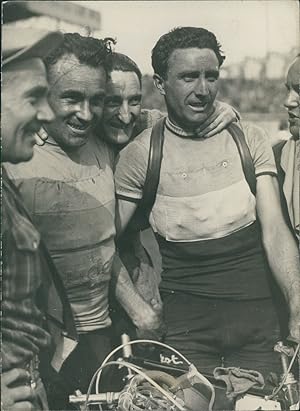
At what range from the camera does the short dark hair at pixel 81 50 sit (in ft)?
10.7

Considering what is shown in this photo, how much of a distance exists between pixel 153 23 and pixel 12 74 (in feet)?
1.98

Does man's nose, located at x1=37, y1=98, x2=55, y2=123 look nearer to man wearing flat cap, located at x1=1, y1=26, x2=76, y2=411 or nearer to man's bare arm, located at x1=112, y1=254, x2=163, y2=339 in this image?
→ man wearing flat cap, located at x1=1, y1=26, x2=76, y2=411

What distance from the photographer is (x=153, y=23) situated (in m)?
3.41

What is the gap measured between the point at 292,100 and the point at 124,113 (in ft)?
2.18

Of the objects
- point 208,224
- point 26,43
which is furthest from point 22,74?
point 208,224

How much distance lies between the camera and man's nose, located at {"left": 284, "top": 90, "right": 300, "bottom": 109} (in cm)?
349

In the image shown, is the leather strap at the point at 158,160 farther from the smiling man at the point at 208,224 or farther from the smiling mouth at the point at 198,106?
the smiling mouth at the point at 198,106

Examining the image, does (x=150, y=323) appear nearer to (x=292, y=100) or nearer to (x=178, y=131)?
(x=178, y=131)

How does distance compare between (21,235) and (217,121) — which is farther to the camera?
(217,121)

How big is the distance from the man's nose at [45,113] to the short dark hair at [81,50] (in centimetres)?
14

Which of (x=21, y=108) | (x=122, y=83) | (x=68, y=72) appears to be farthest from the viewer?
(x=122, y=83)

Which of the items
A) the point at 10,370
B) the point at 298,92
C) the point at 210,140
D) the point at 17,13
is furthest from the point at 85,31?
the point at 10,370

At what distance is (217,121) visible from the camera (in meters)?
3.47

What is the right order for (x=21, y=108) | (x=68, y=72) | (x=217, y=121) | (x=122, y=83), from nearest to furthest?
1. (x=21, y=108)
2. (x=68, y=72)
3. (x=122, y=83)
4. (x=217, y=121)
